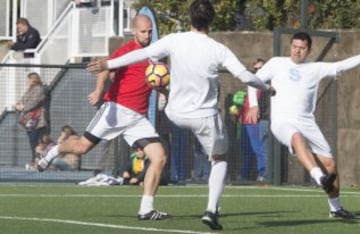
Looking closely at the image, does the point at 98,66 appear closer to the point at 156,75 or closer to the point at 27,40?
the point at 156,75

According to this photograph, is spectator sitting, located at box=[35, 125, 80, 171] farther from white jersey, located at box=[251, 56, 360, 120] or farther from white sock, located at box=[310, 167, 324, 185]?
white sock, located at box=[310, 167, 324, 185]

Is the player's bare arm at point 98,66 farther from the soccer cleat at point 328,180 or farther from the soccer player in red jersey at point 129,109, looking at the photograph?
the soccer cleat at point 328,180

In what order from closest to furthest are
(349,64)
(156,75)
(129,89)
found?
(349,64), (129,89), (156,75)

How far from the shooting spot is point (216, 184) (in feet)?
40.1

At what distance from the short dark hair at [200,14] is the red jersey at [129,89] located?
1.53 metres

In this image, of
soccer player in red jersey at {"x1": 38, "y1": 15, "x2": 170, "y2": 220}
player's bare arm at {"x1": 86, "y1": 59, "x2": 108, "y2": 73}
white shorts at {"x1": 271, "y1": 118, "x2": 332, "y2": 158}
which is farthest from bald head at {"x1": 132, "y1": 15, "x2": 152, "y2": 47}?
white shorts at {"x1": 271, "y1": 118, "x2": 332, "y2": 158}

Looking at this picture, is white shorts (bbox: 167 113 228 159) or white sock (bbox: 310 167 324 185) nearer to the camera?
white shorts (bbox: 167 113 228 159)

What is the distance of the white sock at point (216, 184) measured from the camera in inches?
477

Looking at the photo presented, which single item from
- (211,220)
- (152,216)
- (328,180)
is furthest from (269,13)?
(211,220)

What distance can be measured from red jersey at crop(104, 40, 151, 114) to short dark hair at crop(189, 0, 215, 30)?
1534 mm

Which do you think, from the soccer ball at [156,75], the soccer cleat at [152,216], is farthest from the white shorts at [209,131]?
the soccer ball at [156,75]

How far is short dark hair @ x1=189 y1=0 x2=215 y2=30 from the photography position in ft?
40.0

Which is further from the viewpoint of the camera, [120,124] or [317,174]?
[120,124]

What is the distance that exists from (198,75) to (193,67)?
0.28ft
